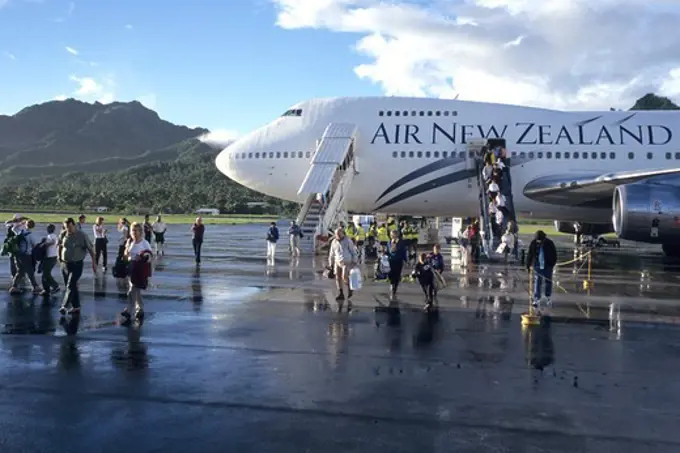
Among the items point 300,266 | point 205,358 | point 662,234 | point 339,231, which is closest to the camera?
point 205,358

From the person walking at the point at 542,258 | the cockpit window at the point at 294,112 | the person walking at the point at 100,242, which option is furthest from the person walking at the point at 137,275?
the cockpit window at the point at 294,112

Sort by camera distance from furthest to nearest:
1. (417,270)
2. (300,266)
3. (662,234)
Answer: (300,266)
(662,234)
(417,270)

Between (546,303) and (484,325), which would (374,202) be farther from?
(484,325)

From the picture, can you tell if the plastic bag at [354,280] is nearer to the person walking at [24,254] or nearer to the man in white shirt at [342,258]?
the man in white shirt at [342,258]

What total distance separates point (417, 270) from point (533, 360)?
3.79 meters

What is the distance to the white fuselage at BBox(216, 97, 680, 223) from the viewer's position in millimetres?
21672

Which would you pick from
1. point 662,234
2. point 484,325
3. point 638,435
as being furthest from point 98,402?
point 662,234

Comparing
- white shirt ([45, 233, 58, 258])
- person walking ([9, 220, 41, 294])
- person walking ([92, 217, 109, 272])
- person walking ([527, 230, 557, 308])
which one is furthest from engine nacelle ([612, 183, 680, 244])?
person walking ([9, 220, 41, 294])

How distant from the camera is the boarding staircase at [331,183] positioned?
2175cm

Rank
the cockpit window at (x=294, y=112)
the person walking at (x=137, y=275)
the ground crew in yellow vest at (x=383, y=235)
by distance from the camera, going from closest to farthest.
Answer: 1. the person walking at (x=137, y=275)
2. the ground crew in yellow vest at (x=383, y=235)
3. the cockpit window at (x=294, y=112)

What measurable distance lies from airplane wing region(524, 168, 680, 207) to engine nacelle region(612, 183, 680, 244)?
1914mm

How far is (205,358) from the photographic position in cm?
716

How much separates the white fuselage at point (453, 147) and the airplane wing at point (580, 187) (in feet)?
0.93

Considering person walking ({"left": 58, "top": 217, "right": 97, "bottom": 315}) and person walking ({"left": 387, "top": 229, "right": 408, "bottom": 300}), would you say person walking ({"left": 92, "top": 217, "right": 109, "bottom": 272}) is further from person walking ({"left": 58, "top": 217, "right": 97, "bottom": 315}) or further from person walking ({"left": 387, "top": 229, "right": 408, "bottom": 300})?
person walking ({"left": 387, "top": 229, "right": 408, "bottom": 300})
